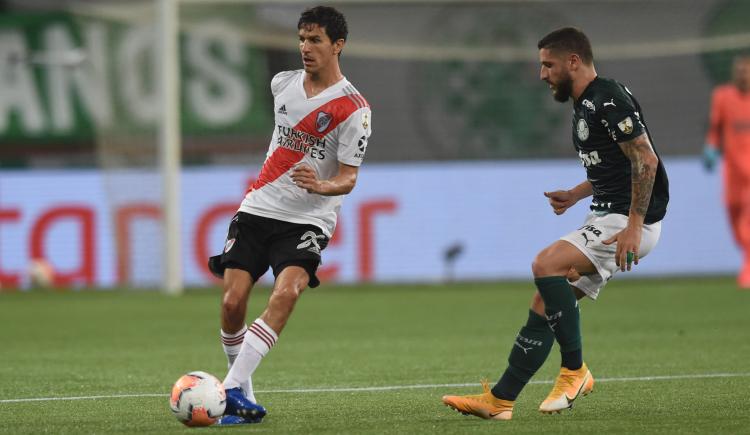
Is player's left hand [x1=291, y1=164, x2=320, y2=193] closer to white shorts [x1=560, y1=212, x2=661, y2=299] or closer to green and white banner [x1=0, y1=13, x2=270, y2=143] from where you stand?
white shorts [x1=560, y1=212, x2=661, y2=299]

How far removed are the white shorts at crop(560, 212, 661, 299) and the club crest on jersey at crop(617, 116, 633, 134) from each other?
0.50 meters

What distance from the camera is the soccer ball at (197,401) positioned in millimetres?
6312

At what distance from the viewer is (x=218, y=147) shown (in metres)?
18.4

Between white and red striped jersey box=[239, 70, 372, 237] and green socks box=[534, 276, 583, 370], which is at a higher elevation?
white and red striped jersey box=[239, 70, 372, 237]

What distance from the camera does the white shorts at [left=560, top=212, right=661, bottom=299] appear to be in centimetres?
682

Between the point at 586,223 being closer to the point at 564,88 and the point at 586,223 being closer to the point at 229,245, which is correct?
the point at 564,88

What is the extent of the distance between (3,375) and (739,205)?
9622mm

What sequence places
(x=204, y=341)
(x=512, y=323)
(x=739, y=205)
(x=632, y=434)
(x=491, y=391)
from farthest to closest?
(x=739, y=205) → (x=512, y=323) → (x=204, y=341) → (x=491, y=391) → (x=632, y=434)

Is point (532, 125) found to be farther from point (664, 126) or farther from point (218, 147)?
point (218, 147)

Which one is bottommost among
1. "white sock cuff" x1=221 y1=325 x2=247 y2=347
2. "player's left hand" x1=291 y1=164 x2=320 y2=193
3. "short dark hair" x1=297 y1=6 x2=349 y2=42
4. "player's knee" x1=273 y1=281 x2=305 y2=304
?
"white sock cuff" x1=221 y1=325 x2=247 y2=347

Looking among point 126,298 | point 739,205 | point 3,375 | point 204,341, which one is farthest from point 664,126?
point 3,375

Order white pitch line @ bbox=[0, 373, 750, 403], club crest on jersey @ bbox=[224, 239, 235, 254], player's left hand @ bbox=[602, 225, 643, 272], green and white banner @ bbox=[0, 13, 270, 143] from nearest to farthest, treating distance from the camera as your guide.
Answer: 1. player's left hand @ bbox=[602, 225, 643, 272]
2. club crest on jersey @ bbox=[224, 239, 235, 254]
3. white pitch line @ bbox=[0, 373, 750, 403]
4. green and white banner @ bbox=[0, 13, 270, 143]

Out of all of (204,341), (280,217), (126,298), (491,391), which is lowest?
(126,298)

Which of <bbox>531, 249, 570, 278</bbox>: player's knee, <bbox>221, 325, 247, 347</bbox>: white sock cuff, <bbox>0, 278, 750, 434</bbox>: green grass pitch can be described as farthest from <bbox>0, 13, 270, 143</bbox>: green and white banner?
<bbox>531, 249, 570, 278</bbox>: player's knee
